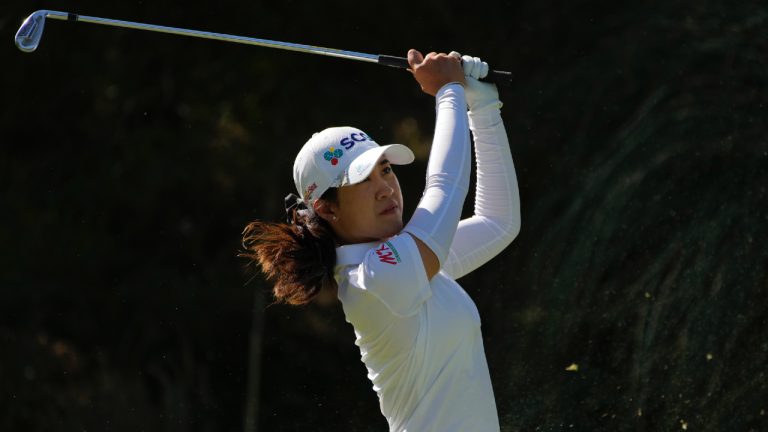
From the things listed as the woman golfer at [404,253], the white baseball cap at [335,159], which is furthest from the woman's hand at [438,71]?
the white baseball cap at [335,159]

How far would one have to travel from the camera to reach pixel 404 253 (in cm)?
244

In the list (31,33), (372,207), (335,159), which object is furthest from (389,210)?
(31,33)

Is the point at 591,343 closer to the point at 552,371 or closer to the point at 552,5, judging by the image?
the point at 552,371

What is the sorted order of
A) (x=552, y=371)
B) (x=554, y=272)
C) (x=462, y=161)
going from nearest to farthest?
(x=462, y=161) < (x=552, y=371) < (x=554, y=272)

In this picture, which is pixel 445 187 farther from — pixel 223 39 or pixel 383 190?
pixel 223 39

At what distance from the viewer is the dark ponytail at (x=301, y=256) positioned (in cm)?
261

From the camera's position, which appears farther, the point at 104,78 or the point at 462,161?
the point at 104,78

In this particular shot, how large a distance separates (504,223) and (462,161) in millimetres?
375

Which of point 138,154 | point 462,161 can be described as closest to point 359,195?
point 462,161

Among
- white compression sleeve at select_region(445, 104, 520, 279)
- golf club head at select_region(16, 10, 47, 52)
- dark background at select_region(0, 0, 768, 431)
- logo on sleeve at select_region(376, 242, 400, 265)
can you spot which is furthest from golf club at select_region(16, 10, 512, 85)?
dark background at select_region(0, 0, 768, 431)

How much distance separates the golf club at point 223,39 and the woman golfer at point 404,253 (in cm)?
9

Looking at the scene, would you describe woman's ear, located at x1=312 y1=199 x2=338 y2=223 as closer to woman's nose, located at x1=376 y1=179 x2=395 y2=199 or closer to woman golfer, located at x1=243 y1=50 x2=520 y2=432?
woman golfer, located at x1=243 y1=50 x2=520 y2=432

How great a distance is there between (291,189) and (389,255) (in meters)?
5.09

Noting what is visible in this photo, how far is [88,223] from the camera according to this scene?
789cm
